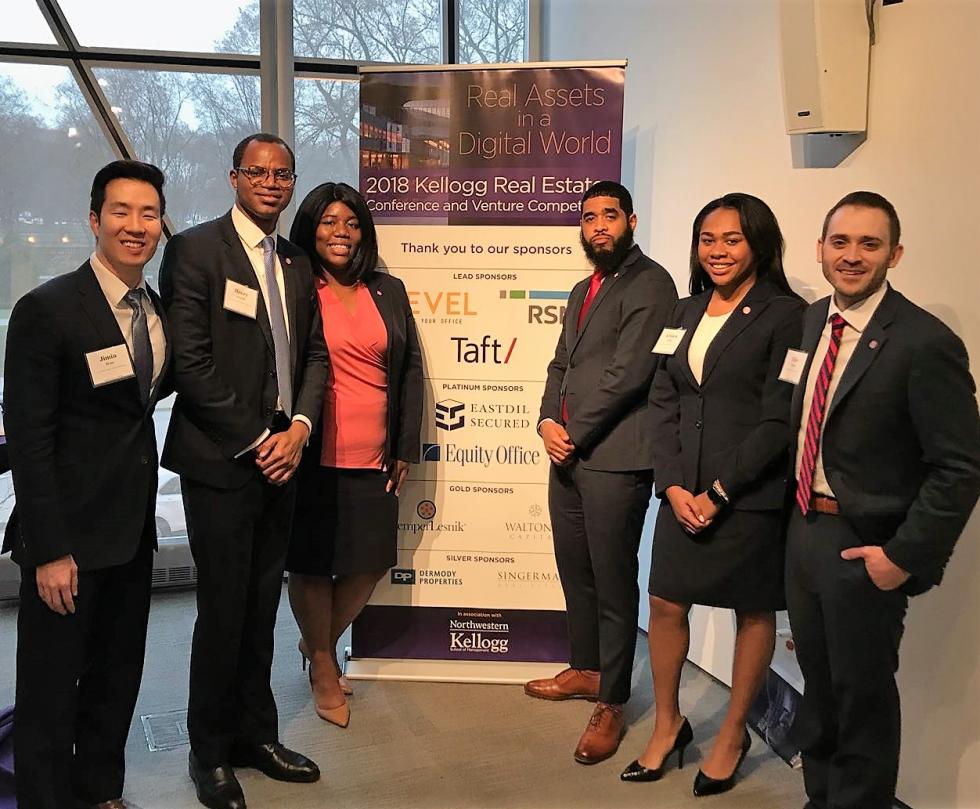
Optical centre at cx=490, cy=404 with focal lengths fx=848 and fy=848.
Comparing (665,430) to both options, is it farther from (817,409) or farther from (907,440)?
(907,440)

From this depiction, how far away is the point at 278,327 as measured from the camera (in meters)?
2.31

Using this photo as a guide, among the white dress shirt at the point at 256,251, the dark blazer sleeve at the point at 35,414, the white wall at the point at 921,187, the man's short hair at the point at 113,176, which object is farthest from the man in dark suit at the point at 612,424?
the dark blazer sleeve at the point at 35,414

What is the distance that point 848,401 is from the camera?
187 centimetres

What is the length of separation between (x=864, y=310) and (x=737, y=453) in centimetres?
49

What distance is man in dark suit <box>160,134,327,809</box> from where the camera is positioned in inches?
86.4

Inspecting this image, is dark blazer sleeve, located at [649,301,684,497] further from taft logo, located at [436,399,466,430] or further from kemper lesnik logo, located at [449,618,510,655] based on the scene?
kemper lesnik logo, located at [449,618,510,655]

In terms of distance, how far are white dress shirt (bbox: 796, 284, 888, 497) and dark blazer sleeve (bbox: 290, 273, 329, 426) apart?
1332 mm

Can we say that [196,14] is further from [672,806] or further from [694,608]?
[672,806]

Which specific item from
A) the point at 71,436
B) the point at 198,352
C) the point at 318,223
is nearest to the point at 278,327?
the point at 198,352

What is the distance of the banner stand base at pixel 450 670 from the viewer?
322 cm

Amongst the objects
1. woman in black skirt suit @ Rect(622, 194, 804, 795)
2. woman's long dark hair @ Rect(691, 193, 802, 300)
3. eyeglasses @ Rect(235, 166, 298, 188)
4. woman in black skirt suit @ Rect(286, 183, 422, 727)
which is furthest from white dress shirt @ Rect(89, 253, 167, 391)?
woman's long dark hair @ Rect(691, 193, 802, 300)

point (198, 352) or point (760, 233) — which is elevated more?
point (760, 233)

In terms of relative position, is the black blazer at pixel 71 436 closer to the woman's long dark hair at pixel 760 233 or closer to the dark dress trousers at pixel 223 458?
the dark dress trousers at pixel 223 458

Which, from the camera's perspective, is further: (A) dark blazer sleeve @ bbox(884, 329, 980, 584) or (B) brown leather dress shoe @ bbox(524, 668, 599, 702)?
(B) brown leather dress shoe @ bbox(524, 668, 599, 702)
